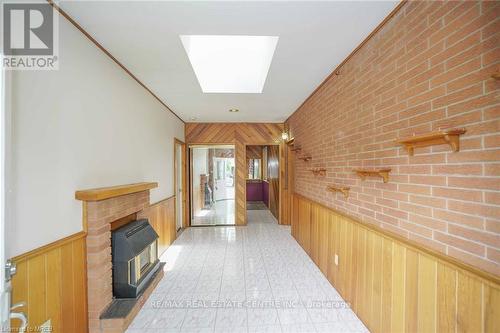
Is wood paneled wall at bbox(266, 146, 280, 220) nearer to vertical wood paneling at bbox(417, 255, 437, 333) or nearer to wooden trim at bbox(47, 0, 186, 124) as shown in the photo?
wooden trim at bbox(47, 0, 186, 124)

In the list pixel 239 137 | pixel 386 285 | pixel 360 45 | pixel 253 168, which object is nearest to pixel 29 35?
pixel 360 45

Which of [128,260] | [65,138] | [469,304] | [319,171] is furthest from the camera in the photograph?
[319,171]

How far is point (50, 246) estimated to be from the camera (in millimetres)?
1443

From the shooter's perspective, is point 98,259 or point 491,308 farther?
point 98,259

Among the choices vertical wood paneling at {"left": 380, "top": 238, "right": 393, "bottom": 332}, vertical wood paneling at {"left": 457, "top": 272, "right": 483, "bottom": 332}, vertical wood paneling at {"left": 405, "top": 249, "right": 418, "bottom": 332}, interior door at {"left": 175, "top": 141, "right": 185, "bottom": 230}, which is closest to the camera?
vertical wood paneling at {"left": 457, "top": 272, "right": 483, "bottom": 332}

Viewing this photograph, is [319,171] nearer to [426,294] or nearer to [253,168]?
[426,294]

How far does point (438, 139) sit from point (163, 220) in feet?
11.9

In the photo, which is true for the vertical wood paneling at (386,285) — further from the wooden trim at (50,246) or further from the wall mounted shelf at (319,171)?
the wooden trim at (50,246)

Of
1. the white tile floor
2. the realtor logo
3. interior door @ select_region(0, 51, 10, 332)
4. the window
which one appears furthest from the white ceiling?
the window

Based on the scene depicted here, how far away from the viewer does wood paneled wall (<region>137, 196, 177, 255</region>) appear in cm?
321

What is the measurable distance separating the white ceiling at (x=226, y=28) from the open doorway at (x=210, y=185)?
328cm

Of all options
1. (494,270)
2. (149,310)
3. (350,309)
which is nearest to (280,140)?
(350,309)

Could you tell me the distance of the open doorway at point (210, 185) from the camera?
235 inches

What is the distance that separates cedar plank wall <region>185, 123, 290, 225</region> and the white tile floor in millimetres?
1697
